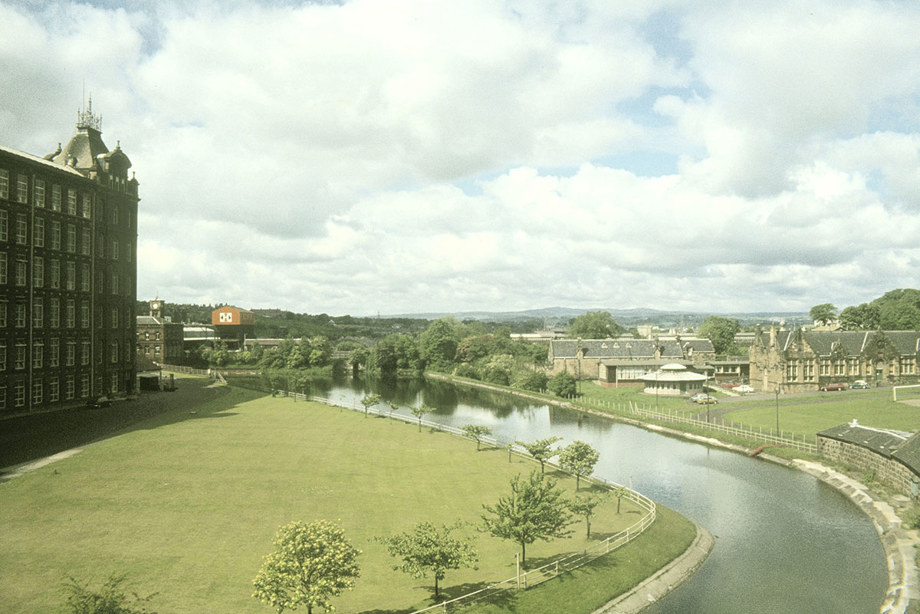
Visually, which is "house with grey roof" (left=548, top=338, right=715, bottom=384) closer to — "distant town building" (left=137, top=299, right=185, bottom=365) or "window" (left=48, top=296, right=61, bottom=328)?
"distant town building" (left=137, top=299, right=185, bottom=365)

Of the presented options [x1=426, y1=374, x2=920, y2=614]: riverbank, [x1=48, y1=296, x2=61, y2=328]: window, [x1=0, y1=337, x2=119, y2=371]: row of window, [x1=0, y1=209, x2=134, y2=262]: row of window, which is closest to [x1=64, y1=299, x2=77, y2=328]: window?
[x1=48, y1=296, x2=61, y2=328]: window

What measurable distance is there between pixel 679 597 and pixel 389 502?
635 inches

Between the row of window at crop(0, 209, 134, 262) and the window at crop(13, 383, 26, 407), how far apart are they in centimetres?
1172

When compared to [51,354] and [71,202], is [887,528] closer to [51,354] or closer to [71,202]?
[51,354]

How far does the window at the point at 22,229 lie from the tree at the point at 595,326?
116 metres

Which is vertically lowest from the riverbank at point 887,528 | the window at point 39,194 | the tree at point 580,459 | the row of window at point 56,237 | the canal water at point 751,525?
the canal water at point 751,525

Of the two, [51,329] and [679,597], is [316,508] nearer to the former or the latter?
[679,597]

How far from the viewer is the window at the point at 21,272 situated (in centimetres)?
4622

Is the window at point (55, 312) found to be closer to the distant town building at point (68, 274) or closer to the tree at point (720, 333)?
the distant town building at point (68, 274)

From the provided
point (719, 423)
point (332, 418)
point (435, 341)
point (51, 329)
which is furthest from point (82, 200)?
point (435, 341)

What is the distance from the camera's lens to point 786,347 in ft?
289

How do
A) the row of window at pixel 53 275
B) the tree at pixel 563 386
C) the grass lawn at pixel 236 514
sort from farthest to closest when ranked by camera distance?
1. the tree at pixel 563 386
2. the row of window at pixel 53 275
3. the grass lawn at pixel 236 514

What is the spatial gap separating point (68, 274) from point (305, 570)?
46853 mm

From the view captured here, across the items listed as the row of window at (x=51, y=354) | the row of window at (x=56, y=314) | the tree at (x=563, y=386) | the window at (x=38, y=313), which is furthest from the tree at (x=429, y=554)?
the tree at (x=563, y=386)
